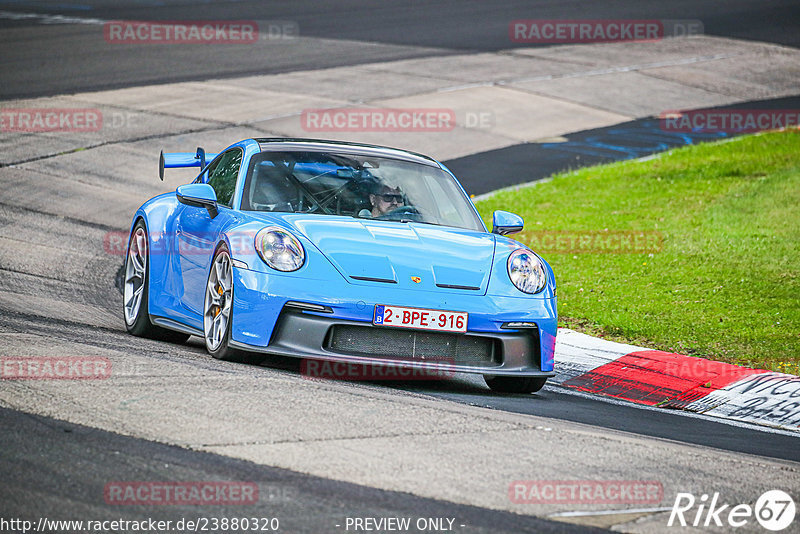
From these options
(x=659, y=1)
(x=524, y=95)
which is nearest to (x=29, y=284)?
(x=524, y=95)

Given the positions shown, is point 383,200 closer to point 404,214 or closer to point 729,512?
point 404,214

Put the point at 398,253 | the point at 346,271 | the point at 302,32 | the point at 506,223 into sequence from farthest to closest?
the point at 302,32, the point at 506,223, the point at 398,253, the point at 346,271

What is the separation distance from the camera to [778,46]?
94.6ft

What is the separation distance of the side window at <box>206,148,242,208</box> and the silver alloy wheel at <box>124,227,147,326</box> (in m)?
0.68

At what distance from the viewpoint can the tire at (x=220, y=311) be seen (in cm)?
695

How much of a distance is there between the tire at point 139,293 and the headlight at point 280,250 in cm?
180

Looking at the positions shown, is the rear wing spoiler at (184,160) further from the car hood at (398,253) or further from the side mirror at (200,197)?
the car hood at (398,253)

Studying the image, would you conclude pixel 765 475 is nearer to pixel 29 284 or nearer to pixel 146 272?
pixel 146 272

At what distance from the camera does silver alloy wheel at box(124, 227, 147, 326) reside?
8562mm

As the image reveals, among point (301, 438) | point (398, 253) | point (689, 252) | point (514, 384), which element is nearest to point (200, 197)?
point (398, 253)

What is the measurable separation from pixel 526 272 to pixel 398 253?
33.1 inches

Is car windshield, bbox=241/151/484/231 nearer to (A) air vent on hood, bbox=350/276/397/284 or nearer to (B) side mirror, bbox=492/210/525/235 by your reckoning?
(B) side mirror, bbox=492/210/525/235

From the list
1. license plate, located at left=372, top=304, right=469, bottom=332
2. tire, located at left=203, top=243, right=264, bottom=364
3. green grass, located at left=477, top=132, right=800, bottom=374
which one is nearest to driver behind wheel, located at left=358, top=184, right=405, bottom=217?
tire, located at left=203, top=243, right=264, bottom=364

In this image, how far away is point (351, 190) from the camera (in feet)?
25.8
